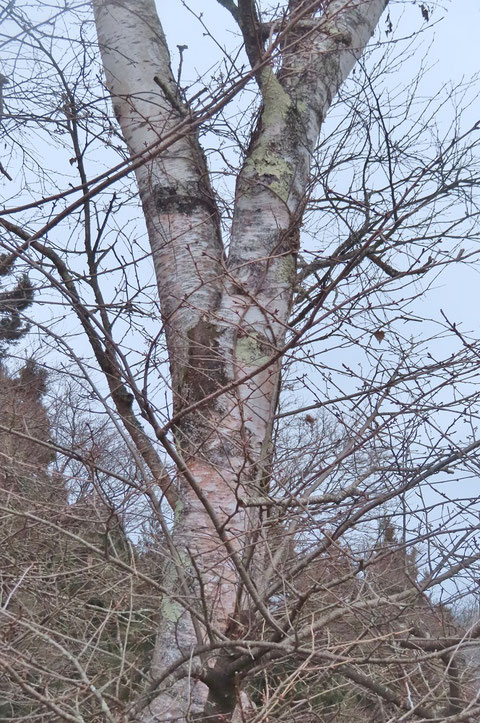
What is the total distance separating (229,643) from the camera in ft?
7.13

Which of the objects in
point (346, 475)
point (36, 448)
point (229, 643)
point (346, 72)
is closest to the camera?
point (229, 643)

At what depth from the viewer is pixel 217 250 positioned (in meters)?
3.98

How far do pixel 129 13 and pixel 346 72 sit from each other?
1.41 metres

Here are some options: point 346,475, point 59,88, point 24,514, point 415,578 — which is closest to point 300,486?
point 346,475

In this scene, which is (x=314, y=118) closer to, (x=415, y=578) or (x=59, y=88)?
(x=59, y=88)

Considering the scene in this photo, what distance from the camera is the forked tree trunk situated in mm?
2951

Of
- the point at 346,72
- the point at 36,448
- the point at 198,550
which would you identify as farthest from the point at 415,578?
the point at 36,448

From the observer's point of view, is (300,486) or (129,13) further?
(129,13)

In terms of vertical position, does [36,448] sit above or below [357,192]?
below

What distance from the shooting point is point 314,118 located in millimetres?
4336

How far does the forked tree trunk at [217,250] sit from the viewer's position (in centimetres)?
295

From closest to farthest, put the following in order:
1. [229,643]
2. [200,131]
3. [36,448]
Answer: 1. [229,643]
2. [200,131]
3. [36,448]

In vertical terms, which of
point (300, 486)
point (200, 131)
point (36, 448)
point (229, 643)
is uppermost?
point (200, 131)

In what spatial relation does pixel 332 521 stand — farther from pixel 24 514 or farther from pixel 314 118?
pixel 314 118
